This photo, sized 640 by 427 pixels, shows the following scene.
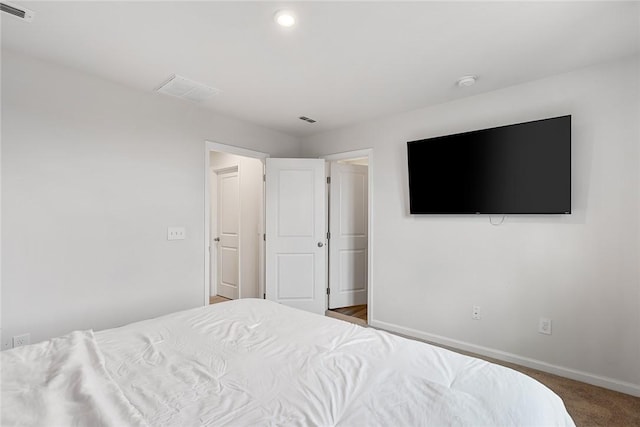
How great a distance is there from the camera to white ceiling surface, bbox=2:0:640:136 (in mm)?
1730

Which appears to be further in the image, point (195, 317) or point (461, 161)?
point (461, 161)

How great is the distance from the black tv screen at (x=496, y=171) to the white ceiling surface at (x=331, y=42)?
462 millimetres

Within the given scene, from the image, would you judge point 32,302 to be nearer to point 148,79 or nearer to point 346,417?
point 148,79

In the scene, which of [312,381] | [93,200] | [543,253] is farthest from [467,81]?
[93,200]

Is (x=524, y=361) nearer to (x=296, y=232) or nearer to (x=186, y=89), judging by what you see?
(x=296, y=232)

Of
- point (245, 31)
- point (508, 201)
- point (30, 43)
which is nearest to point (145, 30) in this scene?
point (245, 31)

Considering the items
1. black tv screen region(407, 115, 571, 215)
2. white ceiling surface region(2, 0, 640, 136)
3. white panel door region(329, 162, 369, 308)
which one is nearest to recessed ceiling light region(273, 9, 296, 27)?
white ceiling surface region(2, 0, 640, 136)

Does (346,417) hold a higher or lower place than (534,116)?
lower

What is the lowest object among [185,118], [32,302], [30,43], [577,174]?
[32,302]

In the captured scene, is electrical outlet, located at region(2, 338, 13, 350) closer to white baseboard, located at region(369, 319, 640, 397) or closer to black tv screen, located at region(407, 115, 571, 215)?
white baseboard, located at region(369, 319, 640, 397)

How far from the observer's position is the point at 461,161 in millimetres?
2883

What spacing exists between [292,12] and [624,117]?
2416 millimetres

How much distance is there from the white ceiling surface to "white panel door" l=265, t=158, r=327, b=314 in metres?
1.22

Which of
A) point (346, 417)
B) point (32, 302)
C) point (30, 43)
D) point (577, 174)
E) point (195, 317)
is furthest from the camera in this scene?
point (577, 174)
